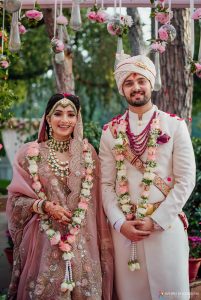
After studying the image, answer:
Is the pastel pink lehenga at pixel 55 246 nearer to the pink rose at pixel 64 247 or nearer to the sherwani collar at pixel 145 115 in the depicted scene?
the pink rose at pixel 64 247

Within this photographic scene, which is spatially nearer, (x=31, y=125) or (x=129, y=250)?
(x=129, y=250)

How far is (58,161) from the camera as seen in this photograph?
134 inches

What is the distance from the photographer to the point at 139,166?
3350mm

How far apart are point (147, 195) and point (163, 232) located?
0.28 meters

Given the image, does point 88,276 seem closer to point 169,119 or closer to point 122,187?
point 122,187

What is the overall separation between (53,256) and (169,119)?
1270 mm

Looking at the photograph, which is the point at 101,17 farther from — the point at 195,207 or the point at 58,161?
the point at 195,207

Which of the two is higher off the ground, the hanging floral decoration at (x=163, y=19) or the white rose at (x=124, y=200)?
the hanging floral decoration at (x=163, y=19)

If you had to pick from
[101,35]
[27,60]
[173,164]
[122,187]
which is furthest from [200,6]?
[27,60]

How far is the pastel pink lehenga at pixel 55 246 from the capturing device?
3271 mm

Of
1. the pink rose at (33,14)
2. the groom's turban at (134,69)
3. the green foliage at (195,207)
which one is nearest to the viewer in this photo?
the groom's turban at (134,69)

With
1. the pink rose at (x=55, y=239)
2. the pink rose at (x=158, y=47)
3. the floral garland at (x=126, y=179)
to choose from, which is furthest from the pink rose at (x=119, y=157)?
the pink rose at (x=158, y=47)

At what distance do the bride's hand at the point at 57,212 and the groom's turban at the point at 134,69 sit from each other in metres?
0.95

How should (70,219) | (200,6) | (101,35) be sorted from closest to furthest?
(70,219)
(200,6)
(101,35)
